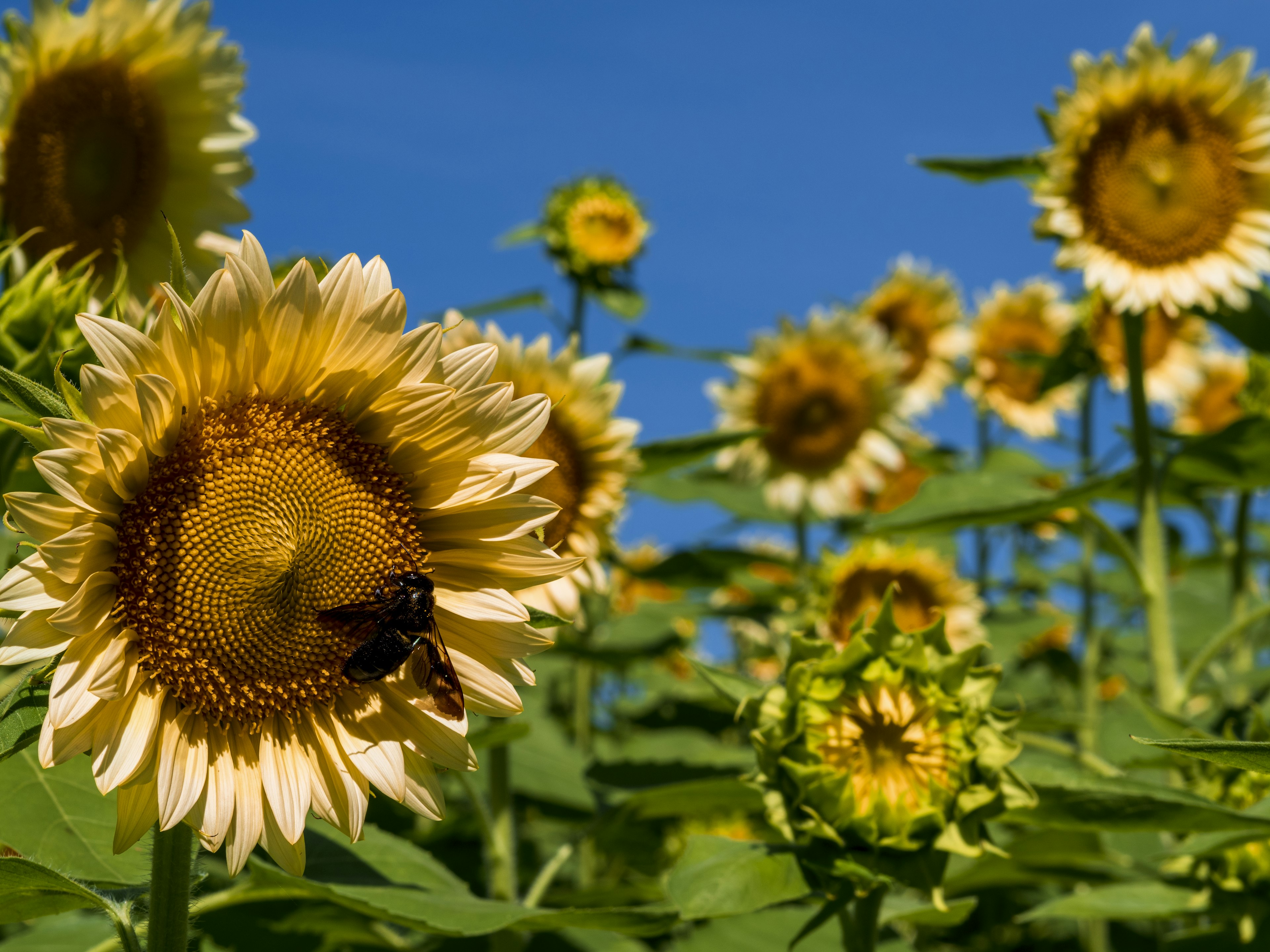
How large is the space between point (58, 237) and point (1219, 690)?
3554 millimetres

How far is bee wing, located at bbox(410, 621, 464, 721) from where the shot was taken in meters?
1.41

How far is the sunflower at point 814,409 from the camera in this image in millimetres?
4465

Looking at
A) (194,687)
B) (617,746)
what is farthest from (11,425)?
(617,746)

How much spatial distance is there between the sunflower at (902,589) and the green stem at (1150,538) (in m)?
0.49

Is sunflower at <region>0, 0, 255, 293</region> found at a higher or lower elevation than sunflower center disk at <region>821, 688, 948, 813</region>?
higher

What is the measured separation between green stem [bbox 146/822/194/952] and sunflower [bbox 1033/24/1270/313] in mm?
2488

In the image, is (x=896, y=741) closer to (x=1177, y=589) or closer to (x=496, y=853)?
(x=496, y=853)

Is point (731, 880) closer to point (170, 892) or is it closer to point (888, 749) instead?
point (888, 749)

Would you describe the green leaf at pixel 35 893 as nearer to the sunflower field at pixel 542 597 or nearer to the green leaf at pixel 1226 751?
the sunflower field at pixel 542 597

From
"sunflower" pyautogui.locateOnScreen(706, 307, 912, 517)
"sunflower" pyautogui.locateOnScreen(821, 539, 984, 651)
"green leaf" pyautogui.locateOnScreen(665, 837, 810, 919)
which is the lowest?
"green leaf" pyautogui.locateOnScreen(665, 837, 810, 919)

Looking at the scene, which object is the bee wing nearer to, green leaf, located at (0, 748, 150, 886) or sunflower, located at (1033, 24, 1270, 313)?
green leaf, located at (0, 748, 150, 886)

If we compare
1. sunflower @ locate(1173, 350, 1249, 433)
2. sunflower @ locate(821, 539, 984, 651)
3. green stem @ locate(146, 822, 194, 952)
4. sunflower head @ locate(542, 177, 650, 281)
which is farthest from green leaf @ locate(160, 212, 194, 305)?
sunflower @ locate(1173, 350, 1249, 433)

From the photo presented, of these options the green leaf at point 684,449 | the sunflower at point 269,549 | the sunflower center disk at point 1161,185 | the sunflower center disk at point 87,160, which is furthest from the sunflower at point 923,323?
the sunflower at point 269,549

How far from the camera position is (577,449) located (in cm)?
290
